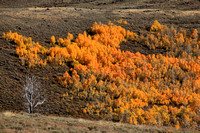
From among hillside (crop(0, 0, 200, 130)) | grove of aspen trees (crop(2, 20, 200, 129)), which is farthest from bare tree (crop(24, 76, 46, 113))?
grove of aspen trees (crop(2, 20, 200, 129))

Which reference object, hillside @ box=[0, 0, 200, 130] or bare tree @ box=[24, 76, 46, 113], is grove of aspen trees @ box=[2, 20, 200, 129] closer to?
hillside @ box=[0, 0, 200, 130]

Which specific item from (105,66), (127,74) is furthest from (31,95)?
(127,74)

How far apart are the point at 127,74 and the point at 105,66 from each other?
6.62m

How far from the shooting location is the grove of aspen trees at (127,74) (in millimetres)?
46594

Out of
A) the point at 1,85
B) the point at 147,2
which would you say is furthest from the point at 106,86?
the point at 147,2

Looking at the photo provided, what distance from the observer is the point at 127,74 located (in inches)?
2224

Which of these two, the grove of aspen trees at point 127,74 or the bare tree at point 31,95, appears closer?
the bare tree at point 31,95

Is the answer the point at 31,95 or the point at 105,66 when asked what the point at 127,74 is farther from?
the point at 31,95

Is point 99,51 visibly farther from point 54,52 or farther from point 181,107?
point 181,107

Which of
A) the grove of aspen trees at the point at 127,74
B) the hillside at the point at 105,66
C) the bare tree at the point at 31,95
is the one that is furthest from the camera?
the grove of aspen trees at the point at 127,74

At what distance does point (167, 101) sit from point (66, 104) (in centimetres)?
2637

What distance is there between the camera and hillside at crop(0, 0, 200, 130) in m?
44.2

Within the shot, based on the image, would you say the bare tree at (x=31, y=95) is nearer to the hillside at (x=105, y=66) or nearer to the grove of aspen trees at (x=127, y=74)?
the hillside at (x=105, y=66)

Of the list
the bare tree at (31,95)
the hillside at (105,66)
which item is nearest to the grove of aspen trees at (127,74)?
the hillside at (105,66)
